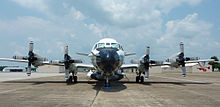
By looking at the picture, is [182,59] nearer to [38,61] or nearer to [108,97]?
[108,97]

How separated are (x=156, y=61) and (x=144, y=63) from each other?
5.25 feet

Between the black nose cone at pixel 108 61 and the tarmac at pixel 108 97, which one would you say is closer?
the tarmac at pixel 108 97

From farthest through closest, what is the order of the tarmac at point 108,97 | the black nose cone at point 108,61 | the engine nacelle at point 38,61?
1. the engine nacelle at point 38,61
2. the black nose cone at point 108,61
3. the tarmac at point 108,97

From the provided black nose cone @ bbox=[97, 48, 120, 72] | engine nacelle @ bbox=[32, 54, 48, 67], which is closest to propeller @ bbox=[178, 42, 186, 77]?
black nose cone @ bbox=[97, 48, 120, 72]

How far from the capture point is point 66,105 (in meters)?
6.28

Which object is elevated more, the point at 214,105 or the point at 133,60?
the point at 133,60

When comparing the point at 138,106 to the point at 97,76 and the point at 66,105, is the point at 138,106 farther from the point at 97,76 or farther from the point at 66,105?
the point at 97,76

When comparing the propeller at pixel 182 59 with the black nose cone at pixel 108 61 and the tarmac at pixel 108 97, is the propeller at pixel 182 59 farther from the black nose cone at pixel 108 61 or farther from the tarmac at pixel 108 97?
the black nose cone at pixel 108 61

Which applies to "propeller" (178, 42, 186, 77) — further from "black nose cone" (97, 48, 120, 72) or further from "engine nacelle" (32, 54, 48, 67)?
"engine nacelle" (32, 54, 48, 67)

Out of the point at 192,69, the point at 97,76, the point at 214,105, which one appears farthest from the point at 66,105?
the point at 192,69

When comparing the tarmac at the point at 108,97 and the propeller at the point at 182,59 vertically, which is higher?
the propeller at the point at 182,59

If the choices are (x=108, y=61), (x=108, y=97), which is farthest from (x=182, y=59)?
(x=108, y=97)

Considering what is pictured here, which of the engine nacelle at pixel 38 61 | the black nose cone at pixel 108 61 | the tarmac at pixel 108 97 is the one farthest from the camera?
the engine nacelle at pixel 38 61

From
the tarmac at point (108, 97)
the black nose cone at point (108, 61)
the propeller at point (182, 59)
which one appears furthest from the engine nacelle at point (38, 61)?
the propeller at point (182, 59)
